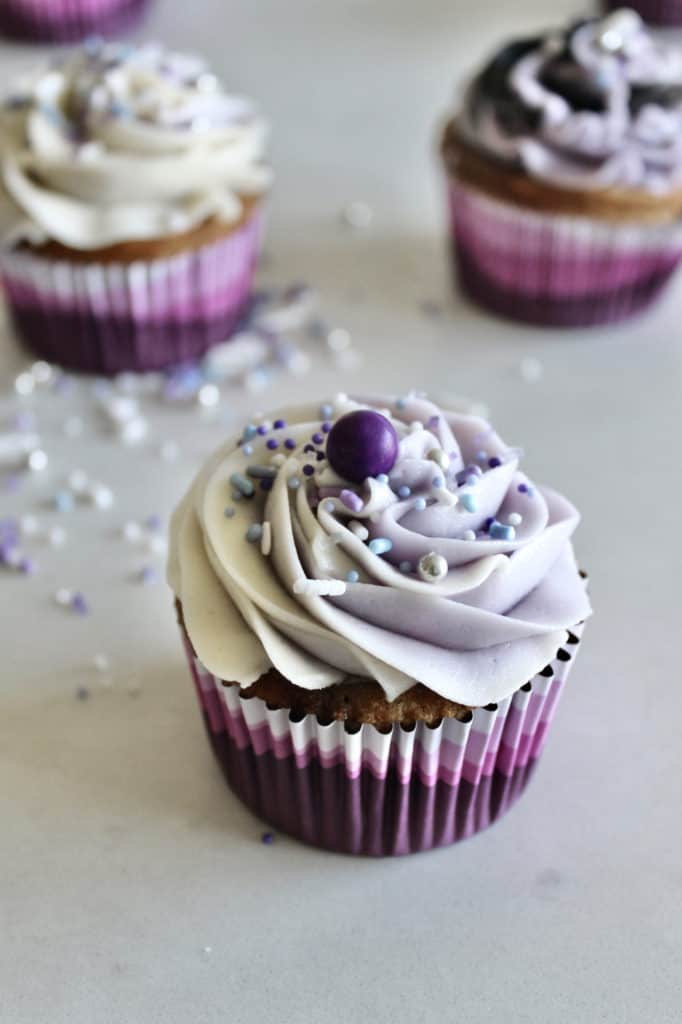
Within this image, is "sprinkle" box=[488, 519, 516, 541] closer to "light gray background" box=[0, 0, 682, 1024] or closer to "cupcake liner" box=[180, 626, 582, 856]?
"cupcake liner" box=[180, 626, 582, 856]

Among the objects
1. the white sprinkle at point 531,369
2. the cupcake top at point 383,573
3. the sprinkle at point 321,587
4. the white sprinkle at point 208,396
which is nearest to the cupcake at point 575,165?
the white sprinkle at point 531,369

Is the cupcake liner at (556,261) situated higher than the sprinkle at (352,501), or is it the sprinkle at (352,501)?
the sprinkle at (352,501)

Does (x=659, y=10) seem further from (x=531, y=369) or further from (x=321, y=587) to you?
(x=321, y=587)

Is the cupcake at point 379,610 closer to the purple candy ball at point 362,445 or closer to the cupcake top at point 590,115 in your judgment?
the purple candy ball at point 362,445

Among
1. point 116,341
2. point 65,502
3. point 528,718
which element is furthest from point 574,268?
point 528,718

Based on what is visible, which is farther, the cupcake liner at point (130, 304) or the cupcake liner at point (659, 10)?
the cupcake liner at point (659, 10)

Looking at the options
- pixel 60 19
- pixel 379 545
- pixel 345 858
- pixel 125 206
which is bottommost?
pixel 345 858

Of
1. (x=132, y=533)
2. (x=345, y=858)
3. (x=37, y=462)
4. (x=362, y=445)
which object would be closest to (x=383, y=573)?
(x=362, y=445)

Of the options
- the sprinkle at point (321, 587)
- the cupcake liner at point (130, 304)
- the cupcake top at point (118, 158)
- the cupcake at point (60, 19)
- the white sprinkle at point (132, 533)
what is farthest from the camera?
the cupcake at point (60, 19)
